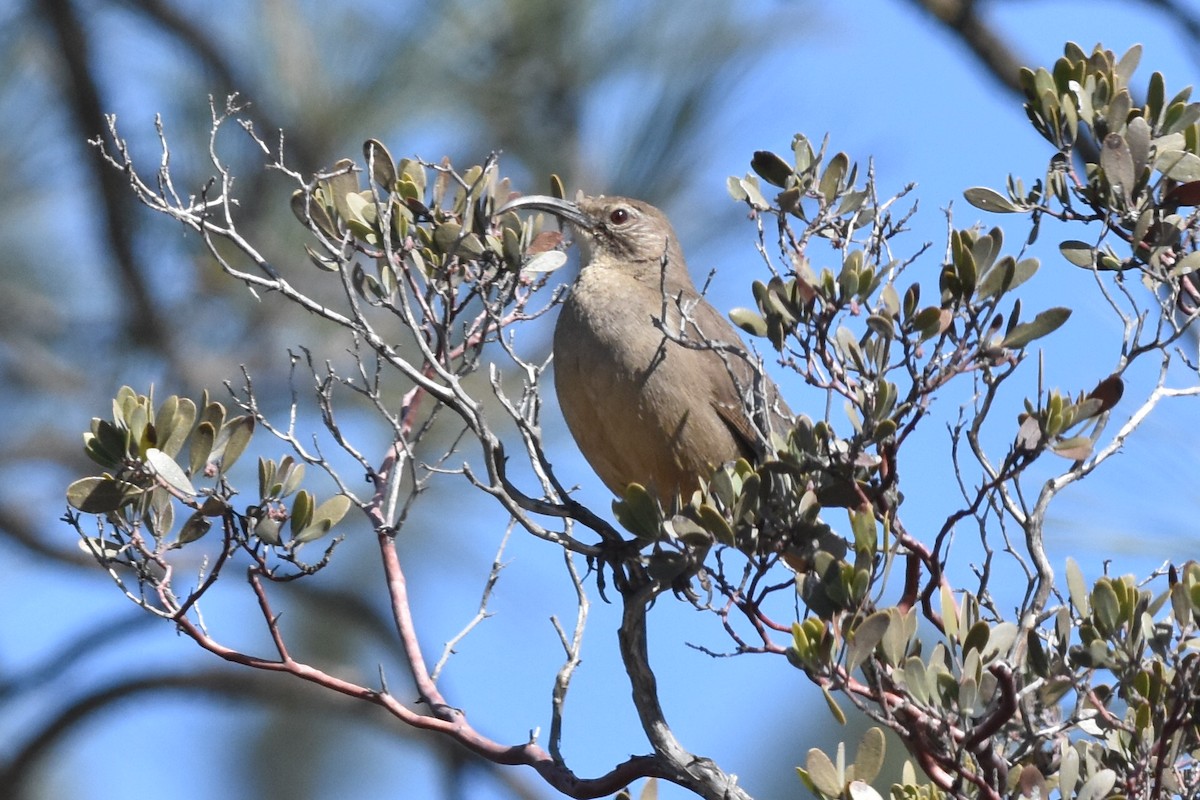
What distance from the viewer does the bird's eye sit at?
194 inches

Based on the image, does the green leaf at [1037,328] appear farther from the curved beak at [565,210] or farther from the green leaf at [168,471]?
the curved beak at [565,210]

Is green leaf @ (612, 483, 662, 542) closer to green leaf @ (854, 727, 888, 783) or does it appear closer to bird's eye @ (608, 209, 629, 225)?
green leaf @ (854, 727, 888, 783)

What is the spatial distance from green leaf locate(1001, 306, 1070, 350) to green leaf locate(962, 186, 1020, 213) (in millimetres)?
332

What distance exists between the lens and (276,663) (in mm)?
2852

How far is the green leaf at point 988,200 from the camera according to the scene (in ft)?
9.85

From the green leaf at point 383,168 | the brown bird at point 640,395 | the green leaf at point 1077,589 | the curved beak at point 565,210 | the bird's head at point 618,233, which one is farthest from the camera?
the bird's head at point 618,233

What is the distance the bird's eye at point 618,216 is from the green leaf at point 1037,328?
2.29 m

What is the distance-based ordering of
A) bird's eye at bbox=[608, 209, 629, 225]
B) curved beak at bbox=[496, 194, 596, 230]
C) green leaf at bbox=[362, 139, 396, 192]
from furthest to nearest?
bird's eye at bbox=[608, 209, 629, 225], curved beak at bbox=[496, 194, 596, 230], green leaf at bbox=[362, 139, 396, 192]

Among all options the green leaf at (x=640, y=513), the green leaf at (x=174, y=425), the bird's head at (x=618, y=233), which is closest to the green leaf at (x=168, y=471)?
the green leaf at (x=174, y=425)

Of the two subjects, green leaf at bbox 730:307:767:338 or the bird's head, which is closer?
green leaf at bbox 730:307:767:338

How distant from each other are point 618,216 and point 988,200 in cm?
206

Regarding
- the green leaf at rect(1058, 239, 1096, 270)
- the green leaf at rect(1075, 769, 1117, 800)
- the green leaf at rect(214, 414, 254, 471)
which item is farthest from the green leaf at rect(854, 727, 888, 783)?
the green leaf at rect(214, 414, 254, 471)

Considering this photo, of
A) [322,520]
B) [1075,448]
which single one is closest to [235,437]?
[322,520]

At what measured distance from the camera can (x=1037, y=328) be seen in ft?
8.98
